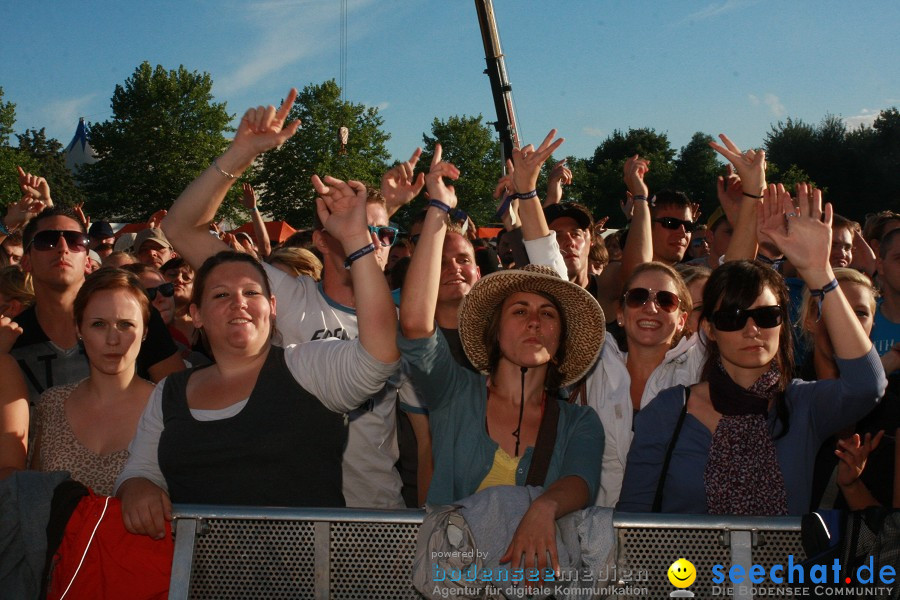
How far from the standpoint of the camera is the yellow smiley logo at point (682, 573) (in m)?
2.31

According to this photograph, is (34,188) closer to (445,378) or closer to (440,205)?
(440,205)

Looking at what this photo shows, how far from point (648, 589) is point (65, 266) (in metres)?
3.22

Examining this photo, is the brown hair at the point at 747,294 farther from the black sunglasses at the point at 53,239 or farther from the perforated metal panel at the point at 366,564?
the black sunglasses at the point at 53,239

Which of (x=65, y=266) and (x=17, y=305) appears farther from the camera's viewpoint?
(x=17, y=305)

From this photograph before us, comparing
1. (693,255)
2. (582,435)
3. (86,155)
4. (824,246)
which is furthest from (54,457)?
(86,155)

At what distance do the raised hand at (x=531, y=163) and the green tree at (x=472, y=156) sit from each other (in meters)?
49.2

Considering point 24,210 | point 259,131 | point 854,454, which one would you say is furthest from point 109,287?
point 24,210

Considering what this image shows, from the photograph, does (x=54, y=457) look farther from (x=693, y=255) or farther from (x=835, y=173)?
(x=835, y=173)

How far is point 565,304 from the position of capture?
328cm

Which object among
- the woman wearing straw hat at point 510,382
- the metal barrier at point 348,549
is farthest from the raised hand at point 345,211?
the metal barrier at point 348,549

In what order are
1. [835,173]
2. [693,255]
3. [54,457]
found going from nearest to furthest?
[54,457] → [693,255] → [835,173]

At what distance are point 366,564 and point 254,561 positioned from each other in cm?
33

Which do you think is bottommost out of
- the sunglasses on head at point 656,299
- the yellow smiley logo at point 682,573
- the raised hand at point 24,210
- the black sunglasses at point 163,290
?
the yellow smiley logo at point 682,573

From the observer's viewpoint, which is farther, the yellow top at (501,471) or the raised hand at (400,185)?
the raised hand at (400,185)
